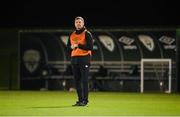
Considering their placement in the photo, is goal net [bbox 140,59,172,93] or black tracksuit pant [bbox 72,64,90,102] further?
goal net [bbox 140,59,172,93]

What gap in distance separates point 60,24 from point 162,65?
5015 mm

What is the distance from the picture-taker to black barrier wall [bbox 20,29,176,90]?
78.5ft

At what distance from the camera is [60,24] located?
84.8ft

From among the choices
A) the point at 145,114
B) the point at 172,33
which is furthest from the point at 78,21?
the point at 172,33

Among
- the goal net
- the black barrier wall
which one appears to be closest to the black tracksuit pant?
the goal net

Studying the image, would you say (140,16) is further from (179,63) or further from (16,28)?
(16,28)

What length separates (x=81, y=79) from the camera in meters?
13.9

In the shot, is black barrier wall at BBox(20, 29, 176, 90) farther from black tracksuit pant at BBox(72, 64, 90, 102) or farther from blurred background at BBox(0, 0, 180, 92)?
black tracksuit pant at BBox(72, 64, 90, 102)

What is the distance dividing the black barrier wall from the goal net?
28 cm

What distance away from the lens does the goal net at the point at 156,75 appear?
23.8m

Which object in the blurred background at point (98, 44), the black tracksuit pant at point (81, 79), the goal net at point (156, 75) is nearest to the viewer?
the black tracksuit pant at point (81, 79)

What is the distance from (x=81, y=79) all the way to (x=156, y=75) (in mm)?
10682

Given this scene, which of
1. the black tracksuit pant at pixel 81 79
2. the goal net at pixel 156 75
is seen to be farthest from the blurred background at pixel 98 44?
the black tracksuit pant at pixel 81 79

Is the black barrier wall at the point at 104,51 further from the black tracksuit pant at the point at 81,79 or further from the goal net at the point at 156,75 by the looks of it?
the black tracksuit pant at the point at 81,79
